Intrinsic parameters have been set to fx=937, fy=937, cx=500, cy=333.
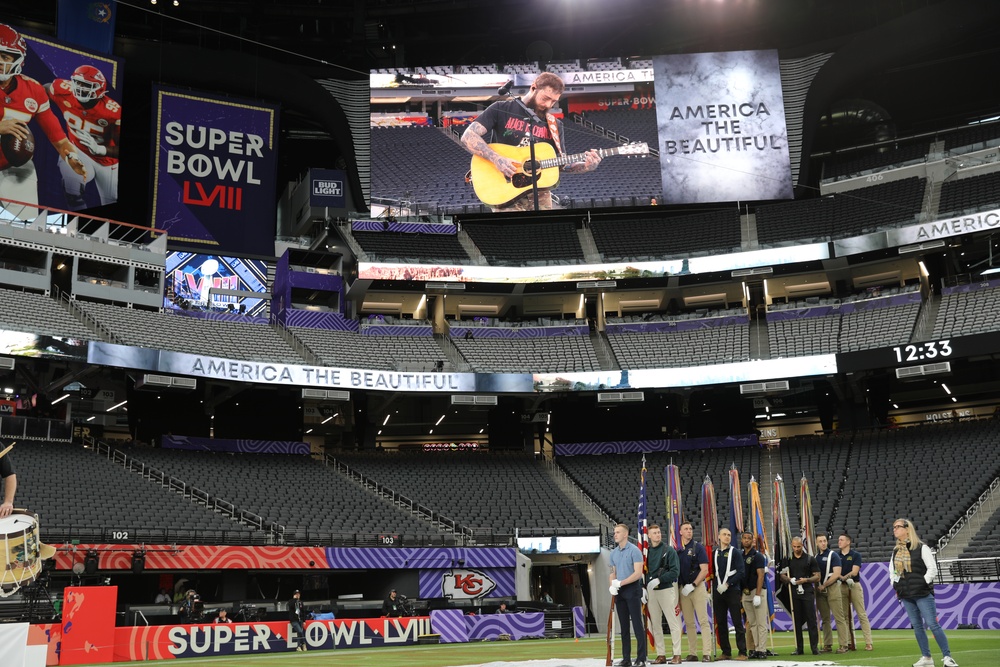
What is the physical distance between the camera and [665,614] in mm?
12664

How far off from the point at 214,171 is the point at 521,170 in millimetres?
14648

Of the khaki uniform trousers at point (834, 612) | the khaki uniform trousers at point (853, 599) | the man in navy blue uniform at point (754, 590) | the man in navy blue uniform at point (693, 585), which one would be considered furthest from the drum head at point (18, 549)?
the khaki uniform trousers at point (853, 599)

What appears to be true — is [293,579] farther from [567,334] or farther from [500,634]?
[567,334]

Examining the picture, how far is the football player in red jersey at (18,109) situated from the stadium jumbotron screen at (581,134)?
1494 cm

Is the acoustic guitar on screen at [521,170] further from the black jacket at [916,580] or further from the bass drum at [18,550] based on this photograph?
the bass drum at [18,550]

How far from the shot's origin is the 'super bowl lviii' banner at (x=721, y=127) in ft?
152

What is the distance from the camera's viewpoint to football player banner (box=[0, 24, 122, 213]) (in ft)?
126

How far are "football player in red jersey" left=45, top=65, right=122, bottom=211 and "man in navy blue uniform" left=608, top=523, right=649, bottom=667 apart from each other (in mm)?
34988

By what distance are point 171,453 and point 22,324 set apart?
24.4ft

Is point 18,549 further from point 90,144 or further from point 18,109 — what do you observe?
point 90,144

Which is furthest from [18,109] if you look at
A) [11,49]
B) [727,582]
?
[727,582]

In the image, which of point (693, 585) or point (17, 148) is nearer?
point (693, 585)

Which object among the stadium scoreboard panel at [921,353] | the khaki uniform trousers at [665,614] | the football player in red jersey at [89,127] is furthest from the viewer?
the football player in red jersey at [89,127]

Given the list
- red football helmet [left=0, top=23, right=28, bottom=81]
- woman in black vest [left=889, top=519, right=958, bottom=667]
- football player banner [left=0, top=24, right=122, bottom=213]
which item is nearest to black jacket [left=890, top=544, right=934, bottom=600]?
woman in black vest [left=889, top=519, right=958, bottom=667]
